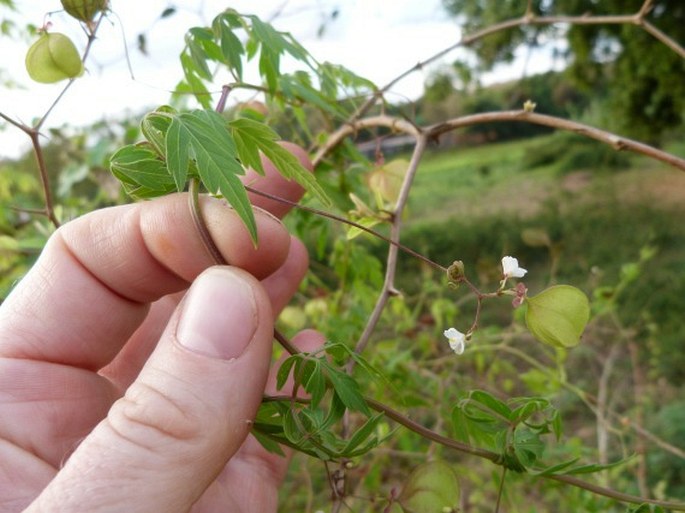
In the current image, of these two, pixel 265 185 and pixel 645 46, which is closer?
pixel 265 185

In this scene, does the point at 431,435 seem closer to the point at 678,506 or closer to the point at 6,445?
the point at 678,506

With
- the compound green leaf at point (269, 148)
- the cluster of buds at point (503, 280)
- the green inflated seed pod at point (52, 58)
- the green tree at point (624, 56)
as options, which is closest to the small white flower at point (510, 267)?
the cluster of buds at point (503, 280)

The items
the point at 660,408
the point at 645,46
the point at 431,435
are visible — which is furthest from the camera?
the point at 645,46

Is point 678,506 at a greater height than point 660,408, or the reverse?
point 660,408

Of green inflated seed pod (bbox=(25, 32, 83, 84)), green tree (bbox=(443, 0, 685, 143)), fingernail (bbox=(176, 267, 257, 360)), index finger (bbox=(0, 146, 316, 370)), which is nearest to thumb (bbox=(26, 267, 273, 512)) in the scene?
fingernail (bbox=(176, 267, 257, 360))

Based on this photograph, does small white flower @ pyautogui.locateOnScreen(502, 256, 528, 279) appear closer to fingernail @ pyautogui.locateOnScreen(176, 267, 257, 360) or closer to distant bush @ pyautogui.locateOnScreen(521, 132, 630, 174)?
fingernail @ pyautogui.locateOnScreen(176, 267, 257, 360)

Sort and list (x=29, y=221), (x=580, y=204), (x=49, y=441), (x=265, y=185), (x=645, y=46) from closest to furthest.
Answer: (x=49, y=441)
(x=265, y=185)
(x=29, y=221)
(x=645, y=46)
(x=580, y=204)

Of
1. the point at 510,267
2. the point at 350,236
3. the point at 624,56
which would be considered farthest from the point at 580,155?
the point at 510,267

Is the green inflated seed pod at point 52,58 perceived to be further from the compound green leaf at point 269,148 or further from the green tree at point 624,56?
the green tree at point 624,56


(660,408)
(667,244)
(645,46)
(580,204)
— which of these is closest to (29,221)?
(660,408)
